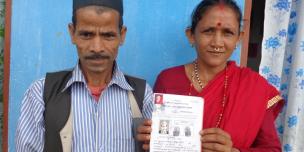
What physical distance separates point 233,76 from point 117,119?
571 mm

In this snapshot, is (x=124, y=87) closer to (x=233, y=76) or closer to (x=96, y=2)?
(x=96, y=2)

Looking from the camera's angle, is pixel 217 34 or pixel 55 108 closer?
pixel 55 108

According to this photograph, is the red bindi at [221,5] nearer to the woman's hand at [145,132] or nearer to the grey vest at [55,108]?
the woman's hand at [145,132]

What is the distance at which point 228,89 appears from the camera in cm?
164

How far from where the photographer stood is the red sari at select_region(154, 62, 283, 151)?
5.20 ft

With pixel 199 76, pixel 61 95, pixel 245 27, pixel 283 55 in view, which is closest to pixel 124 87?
pixel 61 95

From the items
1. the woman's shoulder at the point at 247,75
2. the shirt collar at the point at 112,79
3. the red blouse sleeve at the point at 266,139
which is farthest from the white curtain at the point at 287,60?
the shirt collar at the point at 112,79

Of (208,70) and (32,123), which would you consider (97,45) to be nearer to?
(32,123)

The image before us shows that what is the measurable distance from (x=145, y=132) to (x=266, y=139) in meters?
0.55

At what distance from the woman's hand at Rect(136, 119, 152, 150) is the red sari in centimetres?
32

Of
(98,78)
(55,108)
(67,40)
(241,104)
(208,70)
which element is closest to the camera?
(55,108)

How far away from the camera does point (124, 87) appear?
4.89 feet

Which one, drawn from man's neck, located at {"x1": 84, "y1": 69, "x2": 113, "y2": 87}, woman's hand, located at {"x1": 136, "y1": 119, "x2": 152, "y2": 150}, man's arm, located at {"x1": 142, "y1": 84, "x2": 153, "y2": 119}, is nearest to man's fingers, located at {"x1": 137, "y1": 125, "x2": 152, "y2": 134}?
woman's hand, located at {"x1": 136, "y1": 119, "x2": 152, "y2": 150}

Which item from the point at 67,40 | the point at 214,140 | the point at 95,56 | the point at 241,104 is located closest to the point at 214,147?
the point at 214,140
